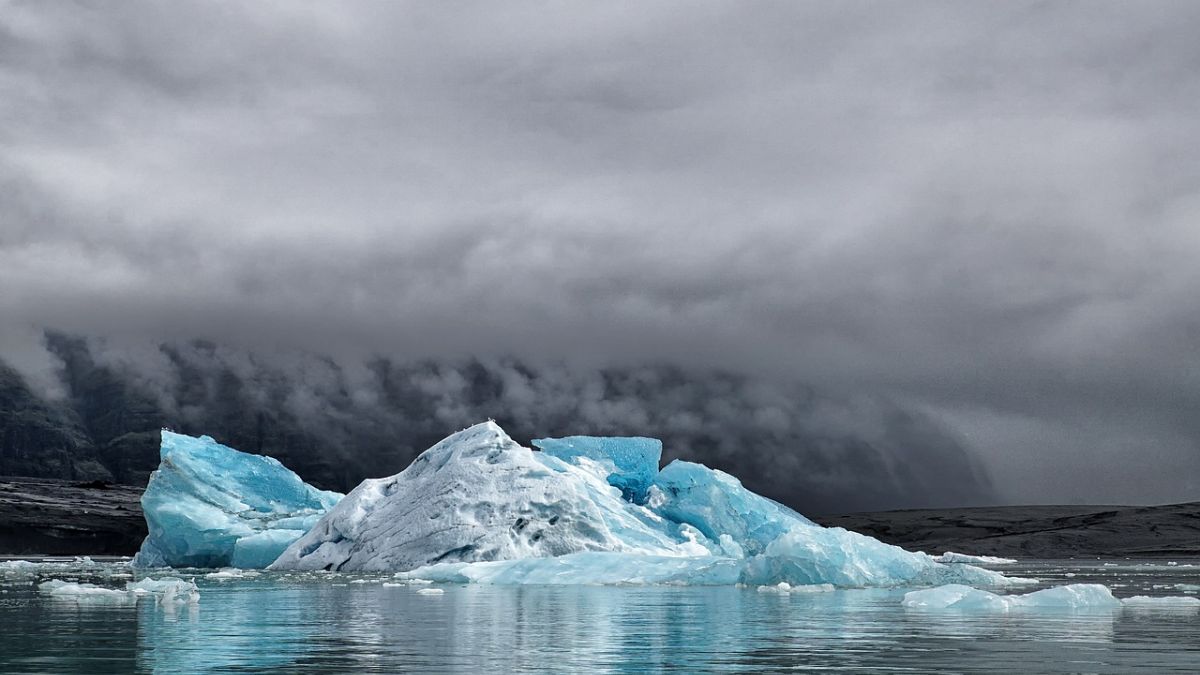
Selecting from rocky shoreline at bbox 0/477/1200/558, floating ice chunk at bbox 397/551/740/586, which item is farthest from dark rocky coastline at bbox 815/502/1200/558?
floating ice chunk at bbox 397/551/740/586

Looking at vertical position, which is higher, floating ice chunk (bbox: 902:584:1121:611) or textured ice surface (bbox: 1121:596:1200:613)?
floating ice chunk (bbox: 902:584:1121:611)

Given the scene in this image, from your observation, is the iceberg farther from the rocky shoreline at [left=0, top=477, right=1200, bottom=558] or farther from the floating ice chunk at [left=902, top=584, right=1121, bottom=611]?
the rocky shoreline at [left=0, top=477, right=1200, bottom=558]

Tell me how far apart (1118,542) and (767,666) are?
74563mm

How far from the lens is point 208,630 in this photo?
11836mm

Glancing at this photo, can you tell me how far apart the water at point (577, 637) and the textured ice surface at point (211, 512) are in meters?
18.9

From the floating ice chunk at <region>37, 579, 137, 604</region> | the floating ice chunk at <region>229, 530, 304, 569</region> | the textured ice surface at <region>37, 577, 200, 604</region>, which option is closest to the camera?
the textured ice surface at <region>37, 577, 200, 604</region>

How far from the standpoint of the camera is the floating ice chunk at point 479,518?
1200 inches

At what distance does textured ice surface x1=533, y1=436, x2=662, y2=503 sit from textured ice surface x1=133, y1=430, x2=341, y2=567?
8.37 meters

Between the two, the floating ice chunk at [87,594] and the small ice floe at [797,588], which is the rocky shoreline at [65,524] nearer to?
the floating ice chunk at [87,594]

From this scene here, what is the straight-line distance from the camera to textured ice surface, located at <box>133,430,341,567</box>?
36.7 meters

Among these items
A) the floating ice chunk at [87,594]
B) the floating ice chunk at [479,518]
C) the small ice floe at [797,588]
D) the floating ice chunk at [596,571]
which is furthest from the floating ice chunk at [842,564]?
the floating ice chunk at [87,594]

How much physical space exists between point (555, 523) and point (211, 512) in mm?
12997

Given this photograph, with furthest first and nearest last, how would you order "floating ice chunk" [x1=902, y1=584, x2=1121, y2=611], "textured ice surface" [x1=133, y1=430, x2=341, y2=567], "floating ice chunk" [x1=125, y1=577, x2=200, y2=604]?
1. "textured ice surface" [x1=133, y1=430, x2=341, y2=567]
2. "floating ice chunk" [x1=125, y1=577, x2=200, y2=604]
3. "floating ice chunk" [x1=902, y1=584, x2=1121, y2=611]

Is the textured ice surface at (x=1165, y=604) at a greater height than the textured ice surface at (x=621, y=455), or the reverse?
the textured ice surface at (x=621, y=455)
